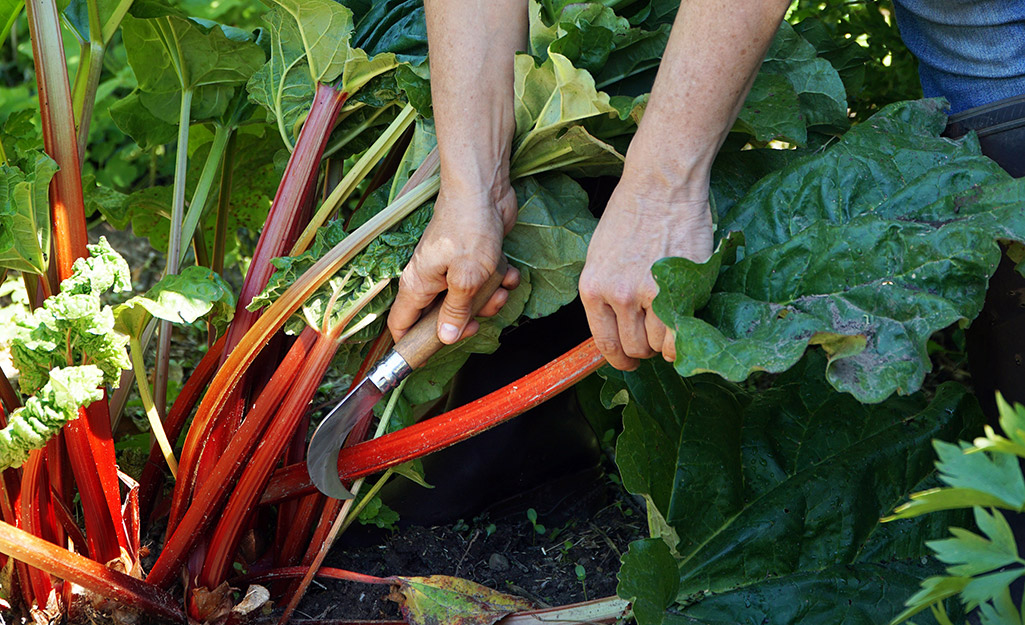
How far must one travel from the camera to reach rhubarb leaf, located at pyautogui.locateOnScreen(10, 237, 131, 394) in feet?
4.12

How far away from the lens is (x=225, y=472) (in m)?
1.53

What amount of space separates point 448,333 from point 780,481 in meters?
0.62

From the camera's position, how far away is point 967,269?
3.67 feet

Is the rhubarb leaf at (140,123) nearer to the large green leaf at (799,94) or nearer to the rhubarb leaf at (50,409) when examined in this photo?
the rhubarb leaf at (50,409)

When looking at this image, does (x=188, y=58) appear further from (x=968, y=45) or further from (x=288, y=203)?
(x=968, y=45)

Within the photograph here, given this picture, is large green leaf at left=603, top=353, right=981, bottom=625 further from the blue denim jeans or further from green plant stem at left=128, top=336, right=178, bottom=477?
green plant stem at left=128, top=336, right=178, bottom=477

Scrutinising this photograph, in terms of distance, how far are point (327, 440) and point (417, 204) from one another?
1.44 feet

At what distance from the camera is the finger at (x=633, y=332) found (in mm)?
1244

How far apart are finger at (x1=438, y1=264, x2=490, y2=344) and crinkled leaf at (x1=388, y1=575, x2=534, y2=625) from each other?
1.43 ft

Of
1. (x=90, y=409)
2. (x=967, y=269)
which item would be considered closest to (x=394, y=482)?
(x=90, y=409)

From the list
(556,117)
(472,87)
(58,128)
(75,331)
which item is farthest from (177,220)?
(556,117)

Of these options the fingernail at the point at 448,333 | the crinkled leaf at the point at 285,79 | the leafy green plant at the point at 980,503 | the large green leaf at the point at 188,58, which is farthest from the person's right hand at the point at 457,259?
the leafy green plant at the point at 980,503

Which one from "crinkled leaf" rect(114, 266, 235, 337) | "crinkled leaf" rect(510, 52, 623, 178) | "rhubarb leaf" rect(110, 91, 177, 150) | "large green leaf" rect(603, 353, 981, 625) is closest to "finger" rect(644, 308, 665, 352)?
"large green leaf" rect(603, 353, 981, 625)

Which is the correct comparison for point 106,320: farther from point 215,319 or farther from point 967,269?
point 967,269
